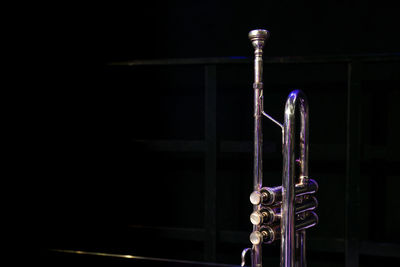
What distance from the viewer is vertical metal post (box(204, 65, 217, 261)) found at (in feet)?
5.17

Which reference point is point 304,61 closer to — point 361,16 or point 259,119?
point 361,16

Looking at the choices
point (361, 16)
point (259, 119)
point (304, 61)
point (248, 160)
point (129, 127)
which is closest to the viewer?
point (259, 119)

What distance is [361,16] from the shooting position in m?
1.72

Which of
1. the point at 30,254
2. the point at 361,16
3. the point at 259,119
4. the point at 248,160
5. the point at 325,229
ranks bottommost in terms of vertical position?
the point at 30,254

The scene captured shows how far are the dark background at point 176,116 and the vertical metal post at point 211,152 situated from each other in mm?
80

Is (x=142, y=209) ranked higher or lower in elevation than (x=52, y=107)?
lower

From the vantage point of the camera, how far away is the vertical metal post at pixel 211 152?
5.17 feet

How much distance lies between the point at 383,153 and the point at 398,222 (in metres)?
0.37

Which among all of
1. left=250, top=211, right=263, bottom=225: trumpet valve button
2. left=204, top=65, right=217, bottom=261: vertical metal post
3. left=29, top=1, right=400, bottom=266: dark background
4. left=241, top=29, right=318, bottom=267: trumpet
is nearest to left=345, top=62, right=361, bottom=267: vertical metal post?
left=29, top=1, right=400, bottom=266: dark background

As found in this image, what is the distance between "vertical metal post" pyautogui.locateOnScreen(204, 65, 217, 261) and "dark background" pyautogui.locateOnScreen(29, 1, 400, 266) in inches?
3.1

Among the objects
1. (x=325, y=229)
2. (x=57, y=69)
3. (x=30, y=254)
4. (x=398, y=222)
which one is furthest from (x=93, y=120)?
(x=398, y=222)

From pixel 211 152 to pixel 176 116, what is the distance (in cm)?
43

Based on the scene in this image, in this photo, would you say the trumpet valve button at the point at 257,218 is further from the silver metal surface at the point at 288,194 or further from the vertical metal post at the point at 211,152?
the vertical metal post at the point at 211,152

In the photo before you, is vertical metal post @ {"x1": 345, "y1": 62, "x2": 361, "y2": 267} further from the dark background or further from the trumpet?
the trumpet
